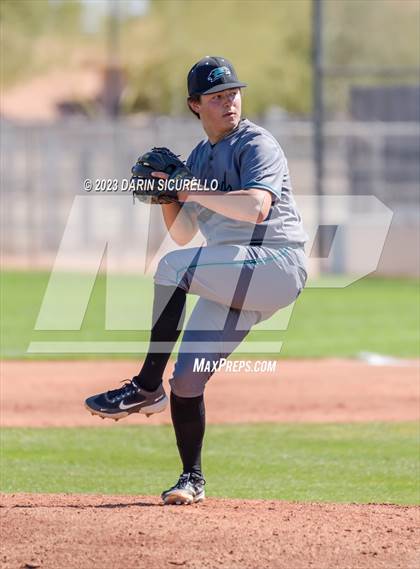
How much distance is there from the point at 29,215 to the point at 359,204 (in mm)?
7002

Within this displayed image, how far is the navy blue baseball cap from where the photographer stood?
19.3 feet

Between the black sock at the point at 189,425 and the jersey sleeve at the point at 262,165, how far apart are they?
1.14 m

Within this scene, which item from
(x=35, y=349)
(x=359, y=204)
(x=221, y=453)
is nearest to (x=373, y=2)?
(x=359, y=204)

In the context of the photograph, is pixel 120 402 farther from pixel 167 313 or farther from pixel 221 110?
pixel 221 110

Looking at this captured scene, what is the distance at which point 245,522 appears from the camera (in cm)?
563

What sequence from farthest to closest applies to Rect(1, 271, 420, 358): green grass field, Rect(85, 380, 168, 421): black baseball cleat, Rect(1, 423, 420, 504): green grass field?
Answer: Rect(1, 271, 420, 358): green grass field
Rect(1, 423, 420, 504): green grass field
Rect(85, 380, 168, 421): black baseball cleat

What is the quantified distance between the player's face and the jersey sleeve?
0.21 m

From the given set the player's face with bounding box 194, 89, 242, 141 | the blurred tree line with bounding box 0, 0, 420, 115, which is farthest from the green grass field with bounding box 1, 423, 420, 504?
the blurred tree line with bounding box 0, 0, 420, 115

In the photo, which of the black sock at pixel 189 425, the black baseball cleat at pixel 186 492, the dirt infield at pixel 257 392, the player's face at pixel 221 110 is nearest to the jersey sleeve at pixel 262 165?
the player's face at pixel 221 110

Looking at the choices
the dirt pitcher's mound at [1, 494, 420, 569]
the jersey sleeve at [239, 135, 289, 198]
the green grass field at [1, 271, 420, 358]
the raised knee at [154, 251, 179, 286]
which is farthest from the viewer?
the green grass field at [1, 271, 420, 358]

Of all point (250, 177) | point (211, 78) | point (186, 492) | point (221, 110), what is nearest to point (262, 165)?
point (250, 177)

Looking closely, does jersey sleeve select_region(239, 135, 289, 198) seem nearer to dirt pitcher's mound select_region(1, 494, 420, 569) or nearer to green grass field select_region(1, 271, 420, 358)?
dirt pitcher's mound select_region(1, 494, 420, 569)

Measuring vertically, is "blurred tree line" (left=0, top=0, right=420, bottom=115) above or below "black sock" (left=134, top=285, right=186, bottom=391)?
below

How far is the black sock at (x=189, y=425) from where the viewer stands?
19.7 ft
